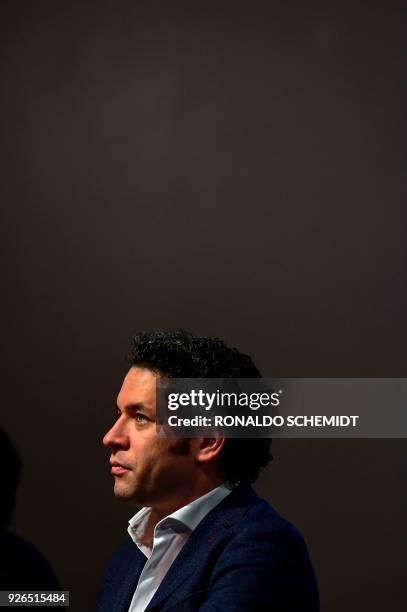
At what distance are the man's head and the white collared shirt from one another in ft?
0.11

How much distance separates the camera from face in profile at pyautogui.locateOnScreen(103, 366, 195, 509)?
1.62m

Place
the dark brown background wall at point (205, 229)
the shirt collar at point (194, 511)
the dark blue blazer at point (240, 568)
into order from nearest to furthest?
1. the dark blue blazer at point (240, 568)
2. the shirt collar at point (194, 511)
3. the dark brown background wall at point (205, 229)

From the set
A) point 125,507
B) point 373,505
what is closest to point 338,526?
point 373,505

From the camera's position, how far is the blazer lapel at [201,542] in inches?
60.9

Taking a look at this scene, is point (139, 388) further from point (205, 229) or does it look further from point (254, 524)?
point (205, 229)

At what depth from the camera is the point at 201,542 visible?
5.18 feet

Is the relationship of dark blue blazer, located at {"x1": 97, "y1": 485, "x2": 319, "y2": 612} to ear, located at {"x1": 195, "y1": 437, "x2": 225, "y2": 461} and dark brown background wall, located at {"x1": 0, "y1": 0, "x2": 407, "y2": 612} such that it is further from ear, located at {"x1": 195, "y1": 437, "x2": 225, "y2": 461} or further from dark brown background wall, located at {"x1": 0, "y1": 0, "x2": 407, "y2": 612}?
dark brown background wall, located at {"x1": 0, "y1": 0, "x2": 407, "y2": 612}

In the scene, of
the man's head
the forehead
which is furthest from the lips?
the forehead

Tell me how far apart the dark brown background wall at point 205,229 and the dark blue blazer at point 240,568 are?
0.66m

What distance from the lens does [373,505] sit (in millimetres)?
2195

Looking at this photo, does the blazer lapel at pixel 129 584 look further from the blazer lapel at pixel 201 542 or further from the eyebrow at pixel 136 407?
the eyebrow at pixel 136 407

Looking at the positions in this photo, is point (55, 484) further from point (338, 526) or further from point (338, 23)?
point (338, 23)


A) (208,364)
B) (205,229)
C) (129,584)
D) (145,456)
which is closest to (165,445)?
(145,456)

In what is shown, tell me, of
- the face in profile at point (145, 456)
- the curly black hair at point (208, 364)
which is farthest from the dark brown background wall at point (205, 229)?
the face in profile at point (145, 456)
